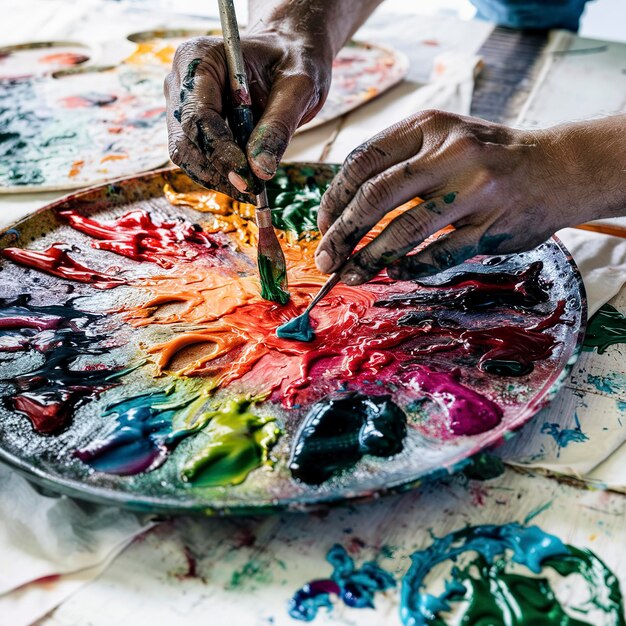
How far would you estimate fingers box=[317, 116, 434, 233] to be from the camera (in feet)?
3.82

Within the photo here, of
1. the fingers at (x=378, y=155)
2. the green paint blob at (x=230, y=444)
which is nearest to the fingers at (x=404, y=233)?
the fingers at (x=378, y=155)

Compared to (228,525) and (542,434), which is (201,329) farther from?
(542,434)

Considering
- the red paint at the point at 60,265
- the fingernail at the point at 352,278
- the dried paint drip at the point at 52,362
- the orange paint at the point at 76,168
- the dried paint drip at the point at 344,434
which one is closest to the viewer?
the dried paint drip at the point at 344,434

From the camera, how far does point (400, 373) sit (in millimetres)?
1147

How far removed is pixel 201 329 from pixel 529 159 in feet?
2.19

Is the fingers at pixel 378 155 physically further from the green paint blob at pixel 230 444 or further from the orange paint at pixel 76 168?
the orange paint at pixel 76 168

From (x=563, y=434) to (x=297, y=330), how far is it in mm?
491

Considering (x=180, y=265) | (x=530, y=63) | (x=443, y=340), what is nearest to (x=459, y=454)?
(x=443, y=340)

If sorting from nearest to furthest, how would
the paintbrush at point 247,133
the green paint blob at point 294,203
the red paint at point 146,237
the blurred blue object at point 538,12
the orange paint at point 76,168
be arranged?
the paintbrush at point 247,133, the red paint at point 146,237, the green paint blob at point 294,203, the orange paint at point 76,168, the blurred blue object at point 538,12

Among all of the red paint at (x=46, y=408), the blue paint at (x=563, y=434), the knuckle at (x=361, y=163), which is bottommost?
the blue paint at (x=563, y=434)

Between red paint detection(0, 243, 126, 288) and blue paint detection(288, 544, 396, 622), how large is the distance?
31.1 inches

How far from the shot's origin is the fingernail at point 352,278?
1176mm

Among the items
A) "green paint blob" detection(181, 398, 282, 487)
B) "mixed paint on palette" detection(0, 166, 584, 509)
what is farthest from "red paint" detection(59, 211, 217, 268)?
"green paint blob" detection(181, 398, 282, 487)

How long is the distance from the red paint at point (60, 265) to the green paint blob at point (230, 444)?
0.50 metres
